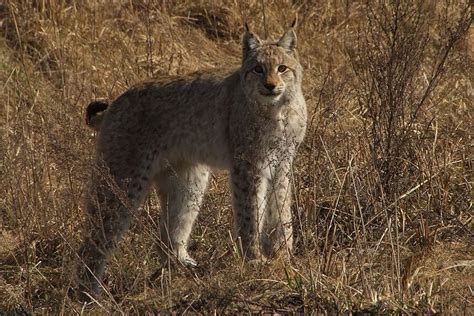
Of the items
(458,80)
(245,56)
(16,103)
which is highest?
(245,56)

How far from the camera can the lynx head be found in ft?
22.6

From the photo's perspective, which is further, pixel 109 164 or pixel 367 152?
pixel 367 152

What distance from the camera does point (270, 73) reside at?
6.91 metres

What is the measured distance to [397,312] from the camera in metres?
5.74

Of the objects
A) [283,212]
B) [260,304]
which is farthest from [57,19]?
[260,304]

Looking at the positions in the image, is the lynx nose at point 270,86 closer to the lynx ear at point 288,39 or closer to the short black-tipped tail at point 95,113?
the lynx ear at point 288,39

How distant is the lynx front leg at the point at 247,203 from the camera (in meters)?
→ 6.77

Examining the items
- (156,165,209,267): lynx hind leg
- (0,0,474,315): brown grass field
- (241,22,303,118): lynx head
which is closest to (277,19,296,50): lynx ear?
(241,22,303,118): lynx head

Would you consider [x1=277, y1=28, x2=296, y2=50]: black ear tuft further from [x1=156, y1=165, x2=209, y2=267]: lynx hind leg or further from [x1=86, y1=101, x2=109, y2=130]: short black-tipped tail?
[x1=86, y1=101, x2=109, y2=130]: short black-tipped tail

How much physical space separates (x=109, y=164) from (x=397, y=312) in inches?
87.0

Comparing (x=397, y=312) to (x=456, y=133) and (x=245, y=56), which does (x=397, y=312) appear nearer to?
(x=245, y=56)

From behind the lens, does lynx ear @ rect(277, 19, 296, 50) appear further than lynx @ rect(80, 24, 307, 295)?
Yes

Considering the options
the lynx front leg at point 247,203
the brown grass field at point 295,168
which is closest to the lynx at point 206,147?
the lynx front leg at point 247,203

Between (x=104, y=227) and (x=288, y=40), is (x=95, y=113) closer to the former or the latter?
(x=104, y=227)
